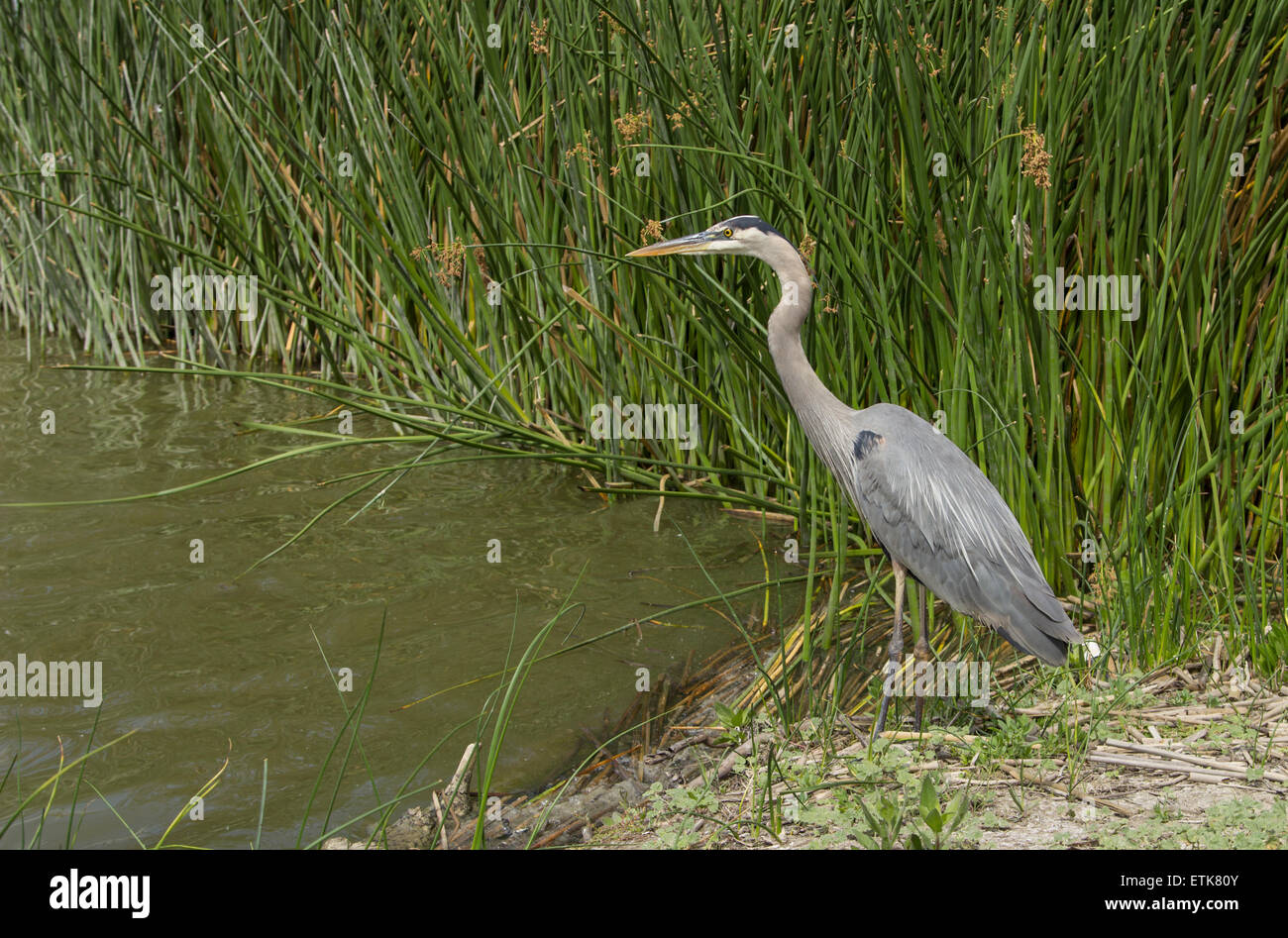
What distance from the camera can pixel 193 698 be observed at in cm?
369

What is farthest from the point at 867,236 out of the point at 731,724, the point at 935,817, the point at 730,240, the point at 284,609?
the point at 284,609

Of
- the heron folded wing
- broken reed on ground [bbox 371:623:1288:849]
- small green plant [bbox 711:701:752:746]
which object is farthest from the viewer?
small green plant [bbox 711:701:752:746]

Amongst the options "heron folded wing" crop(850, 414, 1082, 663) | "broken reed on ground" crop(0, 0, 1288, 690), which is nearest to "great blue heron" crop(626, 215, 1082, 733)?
"heron folded wing" crop(850, 414, 1082, 663)

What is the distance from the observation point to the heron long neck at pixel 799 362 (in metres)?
3.53

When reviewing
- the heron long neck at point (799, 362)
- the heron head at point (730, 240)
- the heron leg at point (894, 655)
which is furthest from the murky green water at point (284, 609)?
the heron head at point (730, 240)

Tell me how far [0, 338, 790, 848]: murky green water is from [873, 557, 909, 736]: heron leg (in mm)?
823

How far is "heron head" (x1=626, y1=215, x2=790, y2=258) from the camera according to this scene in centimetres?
351

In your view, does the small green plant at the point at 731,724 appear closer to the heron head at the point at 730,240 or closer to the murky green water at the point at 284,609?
the murky green water at the point at 284,609

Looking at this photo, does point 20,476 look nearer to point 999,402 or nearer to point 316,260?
point 316,260

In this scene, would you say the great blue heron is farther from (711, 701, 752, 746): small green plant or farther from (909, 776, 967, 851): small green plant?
(909, 776, 967, 851): small green plant

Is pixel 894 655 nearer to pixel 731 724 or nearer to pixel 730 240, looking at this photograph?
pixel 731 724

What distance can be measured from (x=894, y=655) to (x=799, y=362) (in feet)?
2.96

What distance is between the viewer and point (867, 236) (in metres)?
3.94
